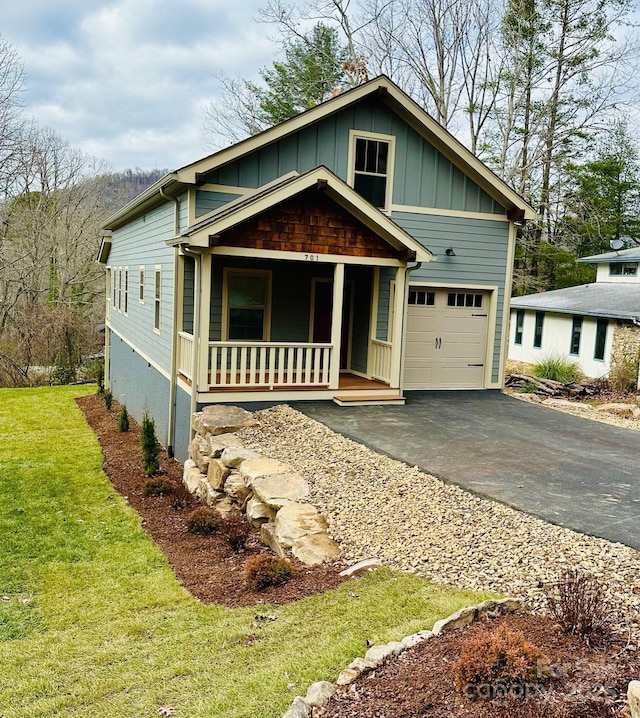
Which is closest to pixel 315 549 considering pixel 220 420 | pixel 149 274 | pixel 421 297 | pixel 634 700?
pixel 634 700

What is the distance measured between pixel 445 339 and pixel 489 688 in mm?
10453

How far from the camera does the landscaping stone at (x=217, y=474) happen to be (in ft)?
26.3

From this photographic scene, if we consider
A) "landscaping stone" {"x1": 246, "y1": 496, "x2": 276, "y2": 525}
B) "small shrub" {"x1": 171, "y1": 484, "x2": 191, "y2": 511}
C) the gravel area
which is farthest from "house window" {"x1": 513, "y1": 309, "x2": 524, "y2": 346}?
"landscaping stone" {"x1": 246, "y1": 496, "x2": 276, "y2": 525}

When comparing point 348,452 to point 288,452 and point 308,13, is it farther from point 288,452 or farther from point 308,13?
point 308,13

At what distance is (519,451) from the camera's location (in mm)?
8195

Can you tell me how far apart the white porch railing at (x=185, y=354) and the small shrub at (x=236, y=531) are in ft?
11.3

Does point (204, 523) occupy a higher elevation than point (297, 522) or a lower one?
lower

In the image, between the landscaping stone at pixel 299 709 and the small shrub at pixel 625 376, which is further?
the small shrub at pixel 625 376

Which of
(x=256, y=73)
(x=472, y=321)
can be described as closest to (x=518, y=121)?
(x=256, y=73)

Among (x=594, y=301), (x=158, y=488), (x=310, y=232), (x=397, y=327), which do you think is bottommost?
(x=158, y=488)

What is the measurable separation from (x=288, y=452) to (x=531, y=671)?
5318 millimetres

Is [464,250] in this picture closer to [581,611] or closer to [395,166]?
[395,166]

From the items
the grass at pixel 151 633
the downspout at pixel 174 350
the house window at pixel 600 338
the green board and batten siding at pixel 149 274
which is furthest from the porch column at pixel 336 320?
the house window at pixel 600 338

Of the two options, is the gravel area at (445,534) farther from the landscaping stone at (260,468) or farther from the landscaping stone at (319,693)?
the landscaping stone at (319,693)
